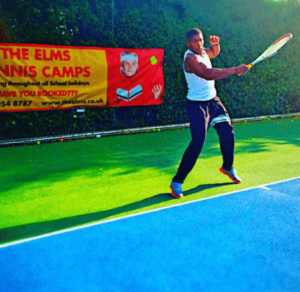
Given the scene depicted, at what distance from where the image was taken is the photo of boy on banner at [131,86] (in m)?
10.2

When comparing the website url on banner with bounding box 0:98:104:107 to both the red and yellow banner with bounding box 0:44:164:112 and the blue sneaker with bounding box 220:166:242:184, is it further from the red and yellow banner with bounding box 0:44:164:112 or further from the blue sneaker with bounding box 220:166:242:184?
the blue sneaker with bounding box 220:166:242:184

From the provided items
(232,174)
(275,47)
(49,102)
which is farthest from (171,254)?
(49,102)

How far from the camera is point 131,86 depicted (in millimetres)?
10375

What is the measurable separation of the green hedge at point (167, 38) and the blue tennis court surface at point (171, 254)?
20.3ft

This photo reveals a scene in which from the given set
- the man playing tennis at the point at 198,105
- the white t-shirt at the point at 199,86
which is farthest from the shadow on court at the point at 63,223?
the white t-shirt at the point at 199,86

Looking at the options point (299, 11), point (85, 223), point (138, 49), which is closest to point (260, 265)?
point (85, 223)

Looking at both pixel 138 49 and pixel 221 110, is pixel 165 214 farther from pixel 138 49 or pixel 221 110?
pixel 138 49

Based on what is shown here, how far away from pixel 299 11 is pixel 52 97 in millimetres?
9937

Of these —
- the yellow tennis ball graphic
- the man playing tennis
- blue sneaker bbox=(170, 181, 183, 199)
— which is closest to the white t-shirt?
the man playing tennis

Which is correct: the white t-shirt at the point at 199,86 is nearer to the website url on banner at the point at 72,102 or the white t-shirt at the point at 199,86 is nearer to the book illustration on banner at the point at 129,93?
the website url on banner at the point at 72,102

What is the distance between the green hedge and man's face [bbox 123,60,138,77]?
1.49 ft

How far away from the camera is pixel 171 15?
11.3 metres

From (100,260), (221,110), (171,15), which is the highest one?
(171,15)

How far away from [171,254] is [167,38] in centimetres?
862
